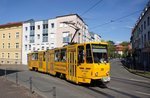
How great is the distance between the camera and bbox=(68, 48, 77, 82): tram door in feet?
63.2

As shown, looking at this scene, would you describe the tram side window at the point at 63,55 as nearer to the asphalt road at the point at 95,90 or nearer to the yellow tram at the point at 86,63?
the yellow tram at the point at 86,63

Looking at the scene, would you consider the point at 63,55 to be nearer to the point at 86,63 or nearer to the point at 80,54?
the point at 80,54

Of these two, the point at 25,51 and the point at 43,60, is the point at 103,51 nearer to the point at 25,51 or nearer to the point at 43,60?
the point at 43,60

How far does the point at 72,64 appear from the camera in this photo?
1969 centimetres

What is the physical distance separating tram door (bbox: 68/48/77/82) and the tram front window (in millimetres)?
2177

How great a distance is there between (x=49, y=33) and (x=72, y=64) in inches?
1721

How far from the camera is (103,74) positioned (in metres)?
Answer: 17.5

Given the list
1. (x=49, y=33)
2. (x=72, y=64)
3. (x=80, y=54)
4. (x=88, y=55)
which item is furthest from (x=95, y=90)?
(x=49, y=33)

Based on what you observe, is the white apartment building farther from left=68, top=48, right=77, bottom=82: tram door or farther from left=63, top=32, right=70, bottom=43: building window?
left=68, top=48, right=77, bottom=82: tram door

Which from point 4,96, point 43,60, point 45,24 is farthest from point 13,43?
point 4,96

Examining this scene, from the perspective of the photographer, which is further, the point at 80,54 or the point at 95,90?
the point at 80,54

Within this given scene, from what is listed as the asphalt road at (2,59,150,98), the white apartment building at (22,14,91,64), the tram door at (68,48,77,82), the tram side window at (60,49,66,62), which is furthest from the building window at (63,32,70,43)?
the tram door at (68,48,77,82)

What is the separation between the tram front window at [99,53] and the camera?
1744 centimetres

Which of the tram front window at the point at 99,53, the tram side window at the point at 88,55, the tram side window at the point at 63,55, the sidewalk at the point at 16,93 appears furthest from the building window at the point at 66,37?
the sidewalk at the point at 16,93
